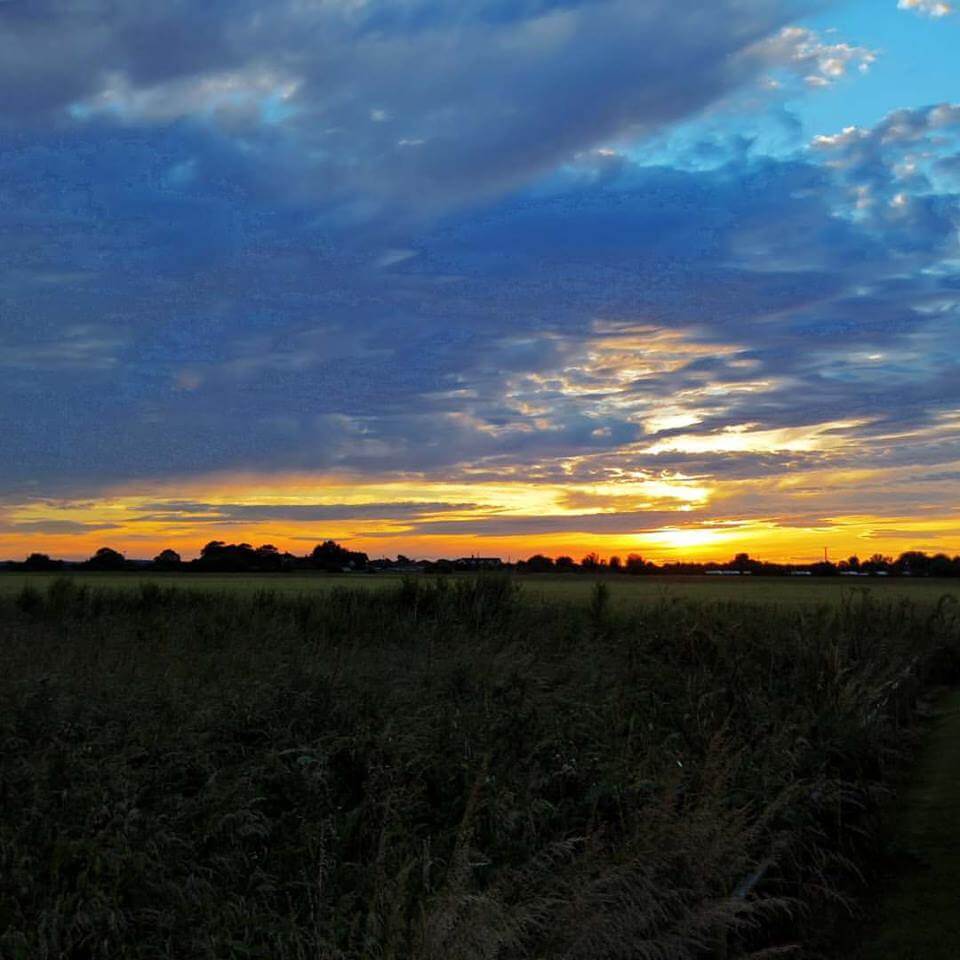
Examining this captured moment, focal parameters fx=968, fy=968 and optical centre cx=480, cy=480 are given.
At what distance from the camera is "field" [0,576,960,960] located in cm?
530

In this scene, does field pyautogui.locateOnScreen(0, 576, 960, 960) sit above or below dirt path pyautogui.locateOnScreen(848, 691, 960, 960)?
above

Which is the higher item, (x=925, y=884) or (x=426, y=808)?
(x=426, y=808)

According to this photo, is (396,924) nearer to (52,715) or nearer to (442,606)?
(52,715)

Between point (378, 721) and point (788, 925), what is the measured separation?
3833 millimetres

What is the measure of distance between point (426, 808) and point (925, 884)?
3933mm

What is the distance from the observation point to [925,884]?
753 centimetres

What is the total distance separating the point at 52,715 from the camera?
8.40 metres

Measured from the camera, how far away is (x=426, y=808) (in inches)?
287

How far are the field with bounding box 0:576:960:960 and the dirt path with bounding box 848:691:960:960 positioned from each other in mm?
341

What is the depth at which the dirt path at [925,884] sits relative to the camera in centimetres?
640

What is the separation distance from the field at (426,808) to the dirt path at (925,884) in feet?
1.12

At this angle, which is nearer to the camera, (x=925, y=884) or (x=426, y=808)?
(x=426, y=808)

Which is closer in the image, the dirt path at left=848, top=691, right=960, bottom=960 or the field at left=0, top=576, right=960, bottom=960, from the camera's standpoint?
the field at left=0, top=576, right=960, bottom=960

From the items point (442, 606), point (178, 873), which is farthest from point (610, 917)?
point (442, 606)
